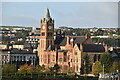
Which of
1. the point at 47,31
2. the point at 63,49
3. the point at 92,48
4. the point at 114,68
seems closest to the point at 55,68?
the point at 92,48

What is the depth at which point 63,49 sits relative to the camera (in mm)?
67375

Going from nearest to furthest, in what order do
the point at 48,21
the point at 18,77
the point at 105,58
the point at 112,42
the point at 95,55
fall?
1. the point at 18,77
2. the point at 105,58
3. the point at 95,55
4. the point at 48,21
5. the point at 112,42

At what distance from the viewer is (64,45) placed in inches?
2736

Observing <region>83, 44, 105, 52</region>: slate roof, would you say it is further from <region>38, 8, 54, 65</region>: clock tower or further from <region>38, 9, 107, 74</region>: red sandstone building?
<region>38, 8, 54, 65</region>: clock tower

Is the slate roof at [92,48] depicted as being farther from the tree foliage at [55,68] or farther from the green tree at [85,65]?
the tree foliage at [55,68]

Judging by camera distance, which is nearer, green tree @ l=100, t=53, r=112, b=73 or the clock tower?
green tree @ l=100, t=53, r=112, b=73

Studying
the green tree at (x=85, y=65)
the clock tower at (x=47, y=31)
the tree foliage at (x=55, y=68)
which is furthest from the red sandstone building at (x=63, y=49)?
the green tree at (x=85, y=65)

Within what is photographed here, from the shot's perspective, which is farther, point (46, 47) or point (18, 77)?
point (46, 47)

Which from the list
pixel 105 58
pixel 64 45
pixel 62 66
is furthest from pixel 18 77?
pixel 64 45

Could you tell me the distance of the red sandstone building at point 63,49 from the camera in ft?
203

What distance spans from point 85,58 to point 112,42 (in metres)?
39.4

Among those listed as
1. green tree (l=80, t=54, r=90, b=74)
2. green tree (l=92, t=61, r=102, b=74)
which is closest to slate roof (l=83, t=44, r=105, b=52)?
green tree (l=80, t=54, r=90, b=74)

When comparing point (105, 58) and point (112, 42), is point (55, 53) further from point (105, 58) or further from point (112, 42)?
point (112, 42)

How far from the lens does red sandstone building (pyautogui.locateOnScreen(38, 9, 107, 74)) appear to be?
2436 inches
